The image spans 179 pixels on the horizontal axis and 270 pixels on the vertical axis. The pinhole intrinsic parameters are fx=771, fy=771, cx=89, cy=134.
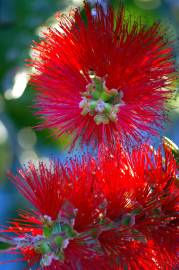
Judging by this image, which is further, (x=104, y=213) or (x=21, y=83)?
(x=21, y=83)

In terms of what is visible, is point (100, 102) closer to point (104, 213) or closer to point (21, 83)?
point (104, 213)

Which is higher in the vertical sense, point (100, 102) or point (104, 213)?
point (100, 102)

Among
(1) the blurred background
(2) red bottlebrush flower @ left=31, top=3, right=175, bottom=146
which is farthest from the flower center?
(1) the blurred background

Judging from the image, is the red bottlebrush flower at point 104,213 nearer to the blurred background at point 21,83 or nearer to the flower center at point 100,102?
the flower center at point 100,102

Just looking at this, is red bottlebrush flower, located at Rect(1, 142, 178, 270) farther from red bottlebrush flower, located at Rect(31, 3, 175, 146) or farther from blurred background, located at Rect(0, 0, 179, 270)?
blurred background, located at Rect(0, 0, 179, 270)

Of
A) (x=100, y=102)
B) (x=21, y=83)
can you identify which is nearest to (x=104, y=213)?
(x=100, y=102)
